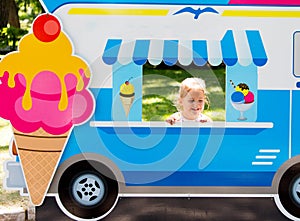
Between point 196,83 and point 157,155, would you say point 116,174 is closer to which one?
point 157,155

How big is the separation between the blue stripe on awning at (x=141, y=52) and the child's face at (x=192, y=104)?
44cm

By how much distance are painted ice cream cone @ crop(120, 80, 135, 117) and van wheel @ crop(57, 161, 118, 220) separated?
461 millimetres

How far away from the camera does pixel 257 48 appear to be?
14.2 ft

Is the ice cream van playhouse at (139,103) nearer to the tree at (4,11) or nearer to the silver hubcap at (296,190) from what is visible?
the silver hubcap at (296,190)

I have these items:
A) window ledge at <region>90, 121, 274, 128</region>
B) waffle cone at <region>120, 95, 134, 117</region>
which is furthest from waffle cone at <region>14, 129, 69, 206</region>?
waffle cone at <region>120, 95, 134, 117</region>

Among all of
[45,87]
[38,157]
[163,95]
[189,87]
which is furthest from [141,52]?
[163,95]

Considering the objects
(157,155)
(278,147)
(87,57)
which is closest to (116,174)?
(157,155)

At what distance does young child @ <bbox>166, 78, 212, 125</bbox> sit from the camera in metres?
4.45

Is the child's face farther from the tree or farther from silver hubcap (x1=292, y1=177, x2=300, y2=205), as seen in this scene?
the tree

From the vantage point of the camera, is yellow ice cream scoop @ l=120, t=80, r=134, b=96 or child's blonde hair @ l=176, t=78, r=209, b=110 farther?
child's blonde hair @ l=176, t=78, r=209, b=110

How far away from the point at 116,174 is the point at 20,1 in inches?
953

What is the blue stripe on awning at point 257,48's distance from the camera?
4324mm

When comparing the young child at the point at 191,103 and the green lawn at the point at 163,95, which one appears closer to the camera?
the young child at the point at 191,103

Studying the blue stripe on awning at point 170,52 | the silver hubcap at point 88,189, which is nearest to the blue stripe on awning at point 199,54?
the blue stripe on awning at point 170,52
